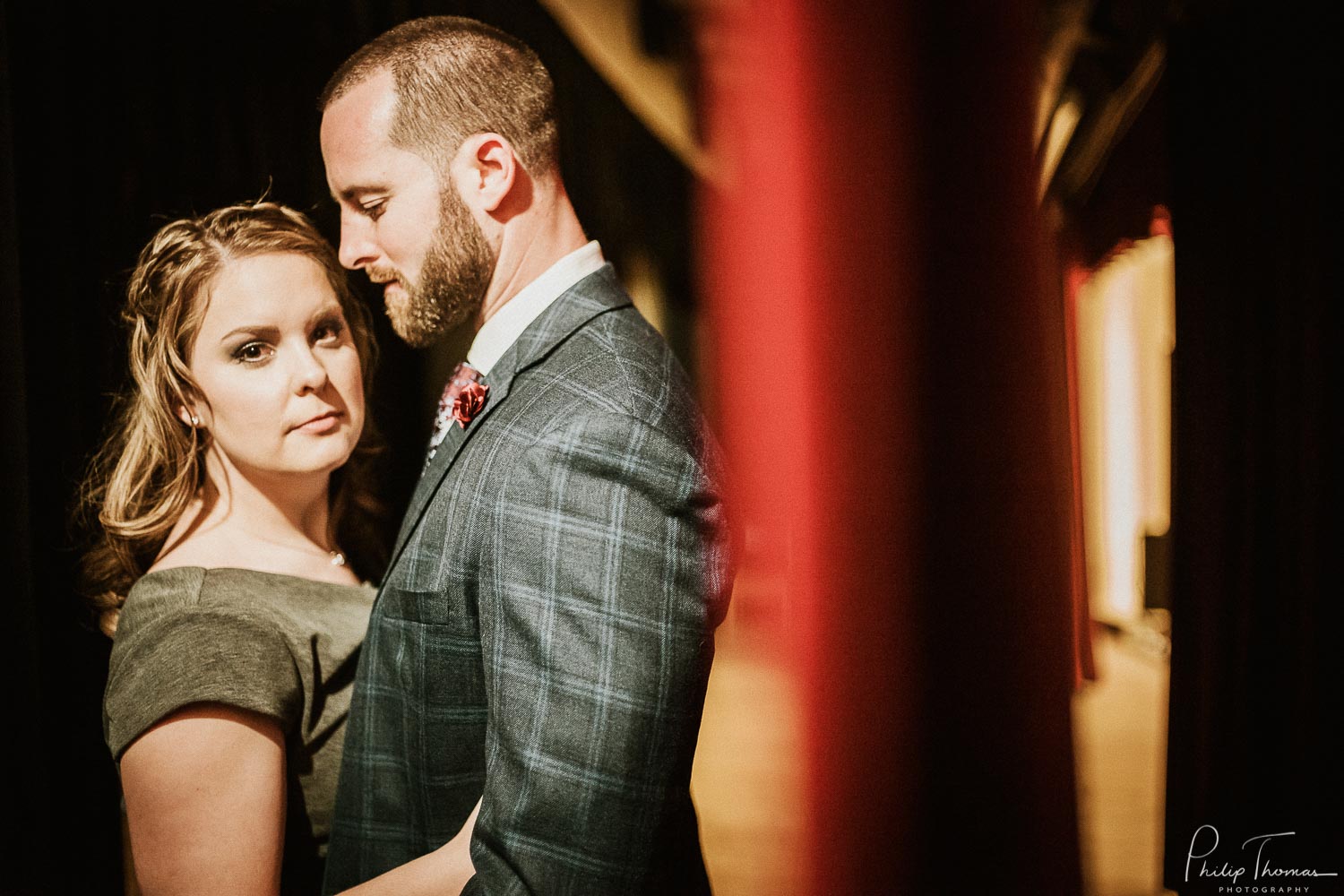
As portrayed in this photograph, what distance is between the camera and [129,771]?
87 cm

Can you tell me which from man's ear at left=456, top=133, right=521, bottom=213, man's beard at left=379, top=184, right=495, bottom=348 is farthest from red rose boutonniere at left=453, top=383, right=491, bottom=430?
man's ear at left=456, top=133, right=521, bottom=213

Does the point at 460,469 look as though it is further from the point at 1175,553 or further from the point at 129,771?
the point at 1175,553

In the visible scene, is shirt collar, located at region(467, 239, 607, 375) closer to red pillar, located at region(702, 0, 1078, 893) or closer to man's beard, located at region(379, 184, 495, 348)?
man's beard, located at region(379, 184, 495, 348)

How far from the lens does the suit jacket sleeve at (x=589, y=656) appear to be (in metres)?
0.76

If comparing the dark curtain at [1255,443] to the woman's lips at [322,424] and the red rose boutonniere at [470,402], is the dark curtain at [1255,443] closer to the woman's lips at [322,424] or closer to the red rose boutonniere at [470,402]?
the red rose boutonniere at [470,402]

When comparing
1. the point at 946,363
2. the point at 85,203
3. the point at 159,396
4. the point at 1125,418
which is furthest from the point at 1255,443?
the point at 85,203

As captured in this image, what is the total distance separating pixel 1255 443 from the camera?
44.9 inches

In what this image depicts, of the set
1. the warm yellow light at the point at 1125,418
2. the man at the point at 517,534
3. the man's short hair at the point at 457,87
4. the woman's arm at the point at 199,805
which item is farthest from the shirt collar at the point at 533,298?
the warm yellow light at the point at 1125,418

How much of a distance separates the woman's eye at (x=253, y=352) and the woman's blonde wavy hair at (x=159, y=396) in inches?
2.6

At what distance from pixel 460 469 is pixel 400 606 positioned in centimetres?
17

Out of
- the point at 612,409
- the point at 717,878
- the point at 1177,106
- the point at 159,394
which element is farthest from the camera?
the point at 717,878

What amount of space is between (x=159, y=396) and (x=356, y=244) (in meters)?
0.33

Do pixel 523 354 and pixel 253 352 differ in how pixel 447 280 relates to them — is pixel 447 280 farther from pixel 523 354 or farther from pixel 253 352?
pixel 253 352

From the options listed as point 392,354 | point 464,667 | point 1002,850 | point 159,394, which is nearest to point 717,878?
point 1002,850
